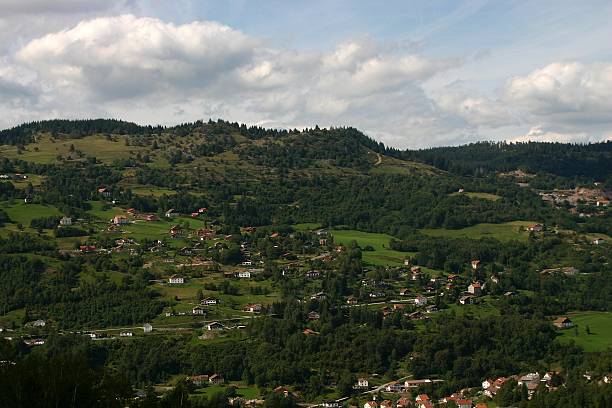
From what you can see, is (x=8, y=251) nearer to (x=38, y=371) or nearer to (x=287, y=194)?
(x=287, y=194)

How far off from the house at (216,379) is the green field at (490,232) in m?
84.5

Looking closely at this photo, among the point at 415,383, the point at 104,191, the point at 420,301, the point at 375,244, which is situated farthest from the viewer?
the point at 104,191

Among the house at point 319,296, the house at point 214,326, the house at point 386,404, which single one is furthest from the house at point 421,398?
the house at point 319,296

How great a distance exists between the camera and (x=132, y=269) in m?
128

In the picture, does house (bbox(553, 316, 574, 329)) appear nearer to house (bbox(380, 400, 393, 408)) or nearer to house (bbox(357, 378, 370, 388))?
house (bbox(357, 378, 370, 388))

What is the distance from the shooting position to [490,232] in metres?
171

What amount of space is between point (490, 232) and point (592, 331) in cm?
5989

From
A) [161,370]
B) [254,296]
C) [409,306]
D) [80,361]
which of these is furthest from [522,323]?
[80,361]

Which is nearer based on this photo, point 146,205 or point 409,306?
point 409,306

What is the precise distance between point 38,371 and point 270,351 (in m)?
54.2

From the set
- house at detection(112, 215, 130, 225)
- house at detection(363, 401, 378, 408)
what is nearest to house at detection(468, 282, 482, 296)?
house at detection(363, 401, 378, 408)

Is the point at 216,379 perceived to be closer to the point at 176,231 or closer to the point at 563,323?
the point at 563,323

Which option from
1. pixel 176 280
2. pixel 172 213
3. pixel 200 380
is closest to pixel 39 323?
pixel 176 280

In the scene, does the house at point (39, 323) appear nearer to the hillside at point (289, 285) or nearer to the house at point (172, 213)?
the hillside at point (289, 285)
